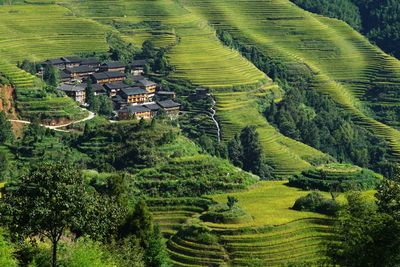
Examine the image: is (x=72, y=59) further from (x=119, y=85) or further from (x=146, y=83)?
(x=146, y=83)

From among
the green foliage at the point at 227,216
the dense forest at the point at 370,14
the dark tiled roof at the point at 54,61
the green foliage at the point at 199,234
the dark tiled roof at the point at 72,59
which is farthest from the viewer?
the dense forest at the point at 370,14

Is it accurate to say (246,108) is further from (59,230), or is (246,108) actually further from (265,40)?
(59,230)

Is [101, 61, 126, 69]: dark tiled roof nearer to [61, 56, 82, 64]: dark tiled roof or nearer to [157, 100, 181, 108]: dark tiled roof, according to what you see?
[61, 56, 82, 64]: dark tiled roof

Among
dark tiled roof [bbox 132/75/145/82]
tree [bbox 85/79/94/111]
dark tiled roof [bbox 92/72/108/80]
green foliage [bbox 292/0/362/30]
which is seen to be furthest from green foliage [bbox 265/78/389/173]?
green foliage [bbox 292/0/362/30]

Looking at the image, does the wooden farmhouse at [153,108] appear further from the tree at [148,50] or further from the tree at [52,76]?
the tree at [148,50]

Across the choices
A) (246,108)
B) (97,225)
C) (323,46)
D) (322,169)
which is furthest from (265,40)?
(97,225)

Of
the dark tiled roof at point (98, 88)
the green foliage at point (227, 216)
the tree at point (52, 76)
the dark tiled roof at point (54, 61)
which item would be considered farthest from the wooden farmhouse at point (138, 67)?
the green foliage at point (227, 216)
